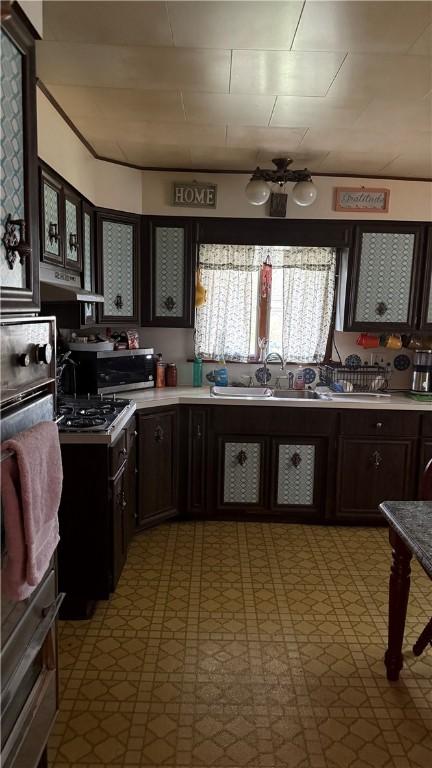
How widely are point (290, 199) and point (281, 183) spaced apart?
0.34 meters

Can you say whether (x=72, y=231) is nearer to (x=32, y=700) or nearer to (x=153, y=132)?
(x=153, y=132)

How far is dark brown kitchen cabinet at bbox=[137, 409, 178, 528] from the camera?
10.9ft

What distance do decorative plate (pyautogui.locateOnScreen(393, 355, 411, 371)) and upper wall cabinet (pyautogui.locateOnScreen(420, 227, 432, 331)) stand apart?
0.37 meters

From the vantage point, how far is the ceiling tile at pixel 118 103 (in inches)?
94.6

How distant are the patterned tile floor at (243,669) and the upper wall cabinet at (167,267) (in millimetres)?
1690

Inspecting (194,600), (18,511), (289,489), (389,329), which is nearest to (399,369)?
(389,329)

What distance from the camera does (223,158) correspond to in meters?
3.43

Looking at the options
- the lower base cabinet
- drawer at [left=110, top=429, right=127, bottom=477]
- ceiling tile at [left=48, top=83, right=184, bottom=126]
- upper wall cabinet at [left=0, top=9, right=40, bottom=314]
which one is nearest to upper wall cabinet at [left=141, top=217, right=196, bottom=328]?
ceiling tile at [left=48, top=83, right=184, bottom=126]

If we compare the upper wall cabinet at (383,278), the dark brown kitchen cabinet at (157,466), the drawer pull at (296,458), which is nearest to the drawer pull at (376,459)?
the drawer pull at (296,458)

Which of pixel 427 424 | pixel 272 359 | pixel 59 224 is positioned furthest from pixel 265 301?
pixel 59 224

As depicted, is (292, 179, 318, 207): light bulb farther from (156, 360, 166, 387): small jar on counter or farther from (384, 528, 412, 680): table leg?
(384, 528, 412, 680): table leg

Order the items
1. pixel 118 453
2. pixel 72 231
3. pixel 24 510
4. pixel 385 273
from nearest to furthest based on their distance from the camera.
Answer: pixel 24 510 < pixel 118 453 < pixel 72 231 < pixel 385 273

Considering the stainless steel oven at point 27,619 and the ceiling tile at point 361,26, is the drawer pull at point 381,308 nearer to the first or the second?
the ceiling tile at point 361,26

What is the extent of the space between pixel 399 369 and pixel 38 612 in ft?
11.1
